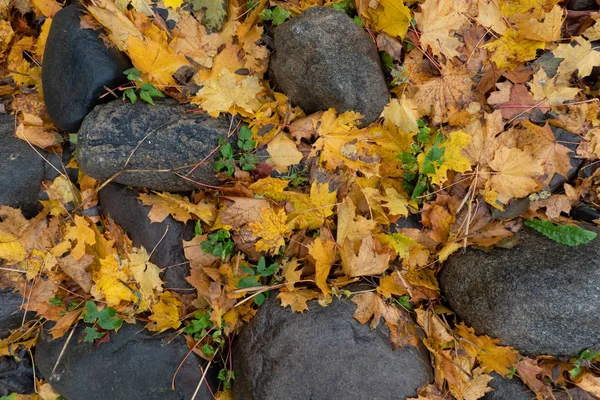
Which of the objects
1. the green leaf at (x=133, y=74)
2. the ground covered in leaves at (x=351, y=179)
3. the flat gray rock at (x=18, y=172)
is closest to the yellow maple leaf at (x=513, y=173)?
the ground covered in leaves at (x=351, y=179)

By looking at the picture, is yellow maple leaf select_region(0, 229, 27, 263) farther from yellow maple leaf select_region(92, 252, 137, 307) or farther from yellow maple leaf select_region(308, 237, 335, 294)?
yellow maple leaf select_region(308, 237, 335, 294)

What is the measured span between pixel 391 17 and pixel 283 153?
942 millimetres

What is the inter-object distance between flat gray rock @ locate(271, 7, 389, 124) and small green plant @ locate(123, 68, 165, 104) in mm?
683

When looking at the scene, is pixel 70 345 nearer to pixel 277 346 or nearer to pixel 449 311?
pixel 277 346

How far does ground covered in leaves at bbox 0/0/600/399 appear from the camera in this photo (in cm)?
226

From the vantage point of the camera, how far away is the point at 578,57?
2361 mm

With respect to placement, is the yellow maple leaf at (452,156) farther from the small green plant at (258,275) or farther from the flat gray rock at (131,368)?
the flat gray rock at (131,368)

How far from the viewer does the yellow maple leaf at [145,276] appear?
243 centimetres

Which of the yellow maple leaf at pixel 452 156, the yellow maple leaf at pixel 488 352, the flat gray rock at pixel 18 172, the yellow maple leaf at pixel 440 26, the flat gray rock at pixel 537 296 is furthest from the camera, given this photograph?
the flat gray rock at pixel 18 172

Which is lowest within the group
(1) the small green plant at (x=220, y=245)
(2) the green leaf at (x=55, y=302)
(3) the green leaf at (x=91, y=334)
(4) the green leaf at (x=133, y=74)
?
(3) the green leaf at (x=91, y=334)

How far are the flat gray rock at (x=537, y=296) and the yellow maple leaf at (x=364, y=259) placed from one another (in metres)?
0.47

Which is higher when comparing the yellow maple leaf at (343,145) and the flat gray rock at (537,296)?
the yellow maple leaf at (343,145)

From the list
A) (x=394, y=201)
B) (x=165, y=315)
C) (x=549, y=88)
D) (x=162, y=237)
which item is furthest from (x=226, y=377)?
(x=549, y=88)

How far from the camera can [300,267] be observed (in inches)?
93.6
